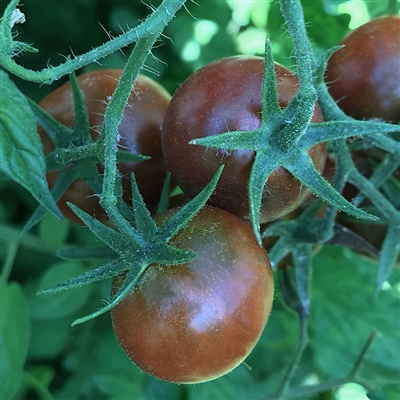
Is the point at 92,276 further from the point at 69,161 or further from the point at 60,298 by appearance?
the point at 60,298

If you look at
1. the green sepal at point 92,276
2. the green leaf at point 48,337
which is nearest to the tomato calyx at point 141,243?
the green sepal at point 92,276

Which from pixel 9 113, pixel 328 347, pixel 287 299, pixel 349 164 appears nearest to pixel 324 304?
pixel 328 347

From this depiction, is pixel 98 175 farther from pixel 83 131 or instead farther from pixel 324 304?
pixel 324 304

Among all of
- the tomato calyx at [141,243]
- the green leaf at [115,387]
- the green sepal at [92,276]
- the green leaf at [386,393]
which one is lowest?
the green leaf at [115,387]

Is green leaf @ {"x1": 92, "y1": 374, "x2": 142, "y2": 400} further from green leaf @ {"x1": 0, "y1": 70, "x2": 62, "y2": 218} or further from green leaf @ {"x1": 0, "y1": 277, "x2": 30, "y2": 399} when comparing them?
green leaf @ {"x1": 0, "y1": 70, "x2": 62, "y2": 218}

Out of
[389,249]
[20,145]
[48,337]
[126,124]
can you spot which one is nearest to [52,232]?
[48,337]

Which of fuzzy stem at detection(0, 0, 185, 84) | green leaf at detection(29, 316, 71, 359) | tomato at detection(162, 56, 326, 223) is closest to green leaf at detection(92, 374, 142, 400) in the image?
green leaf at detection(29, 316, 71, 359)

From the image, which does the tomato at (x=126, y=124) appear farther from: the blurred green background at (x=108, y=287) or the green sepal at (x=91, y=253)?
the blurred green background at (x=108, y=287)

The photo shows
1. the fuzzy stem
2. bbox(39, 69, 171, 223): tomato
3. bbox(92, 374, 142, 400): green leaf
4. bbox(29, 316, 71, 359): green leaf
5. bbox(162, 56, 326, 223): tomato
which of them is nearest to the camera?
the fuzzy stem
